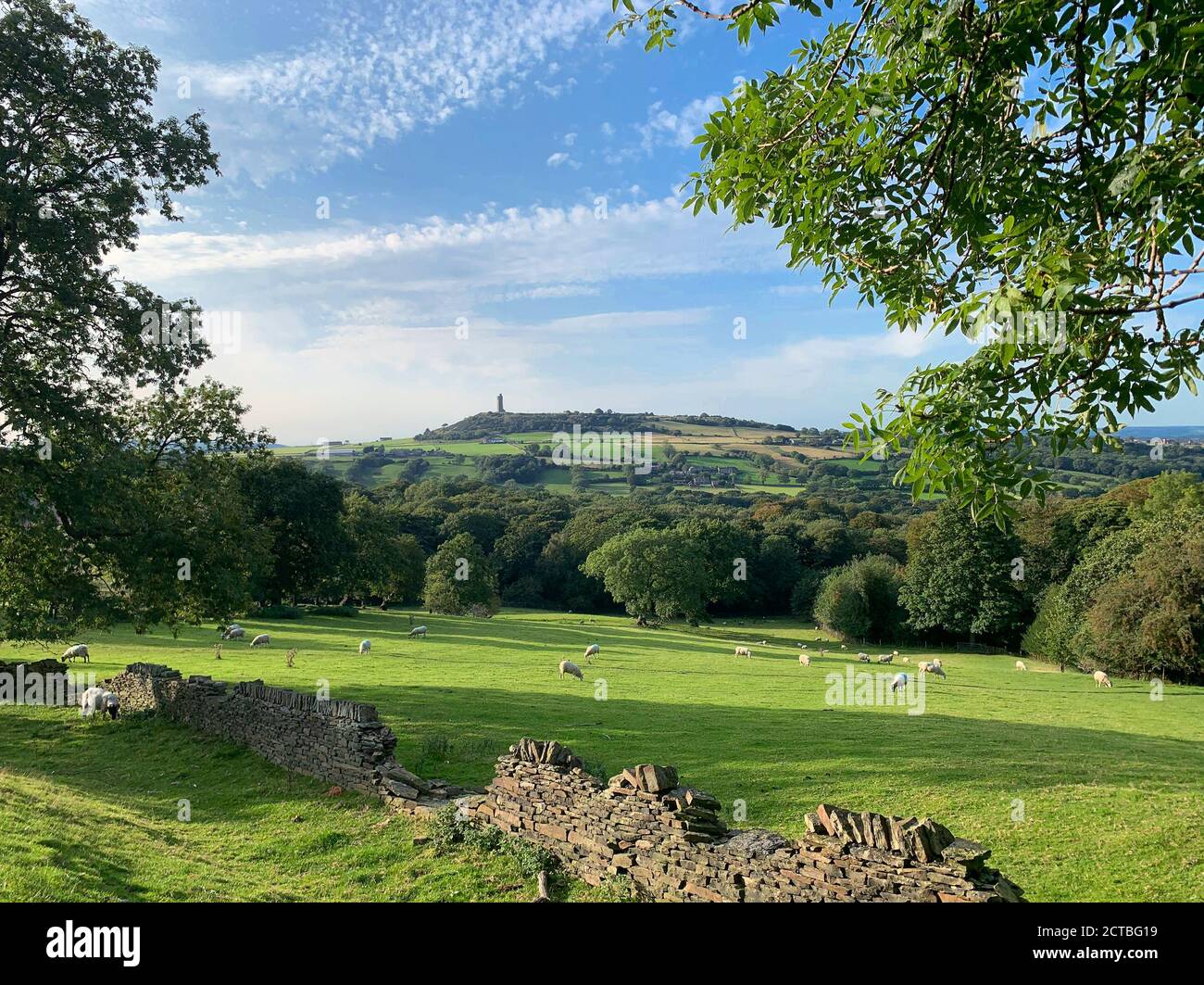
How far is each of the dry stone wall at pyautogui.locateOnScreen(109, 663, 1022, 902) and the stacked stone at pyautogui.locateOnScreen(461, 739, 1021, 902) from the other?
0.01 metres

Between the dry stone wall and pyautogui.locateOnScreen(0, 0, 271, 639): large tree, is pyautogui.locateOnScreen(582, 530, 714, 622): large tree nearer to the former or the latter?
Answer: pyautogui.locateOnScreen(0, 0, 271, 639): large tree

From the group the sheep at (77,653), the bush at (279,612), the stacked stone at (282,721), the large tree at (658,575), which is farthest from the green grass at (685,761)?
the large tree at (658,575)

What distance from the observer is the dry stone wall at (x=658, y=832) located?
21.3ft

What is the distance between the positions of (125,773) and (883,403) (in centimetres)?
1651

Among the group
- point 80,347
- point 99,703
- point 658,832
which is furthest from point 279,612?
point 658,832

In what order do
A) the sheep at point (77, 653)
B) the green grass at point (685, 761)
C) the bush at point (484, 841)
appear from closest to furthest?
1. the bush at point (484, 841)
2. the green grass at point (685, 761)
3. the sheep at point (77, 653)

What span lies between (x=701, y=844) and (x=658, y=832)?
58 centimetres

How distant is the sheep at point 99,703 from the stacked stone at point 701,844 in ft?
43.5

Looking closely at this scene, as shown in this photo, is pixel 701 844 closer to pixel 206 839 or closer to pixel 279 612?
pixel 206 839

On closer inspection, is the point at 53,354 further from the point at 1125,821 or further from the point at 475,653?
the point at 1125,821

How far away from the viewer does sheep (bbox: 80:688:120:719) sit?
18516mm
